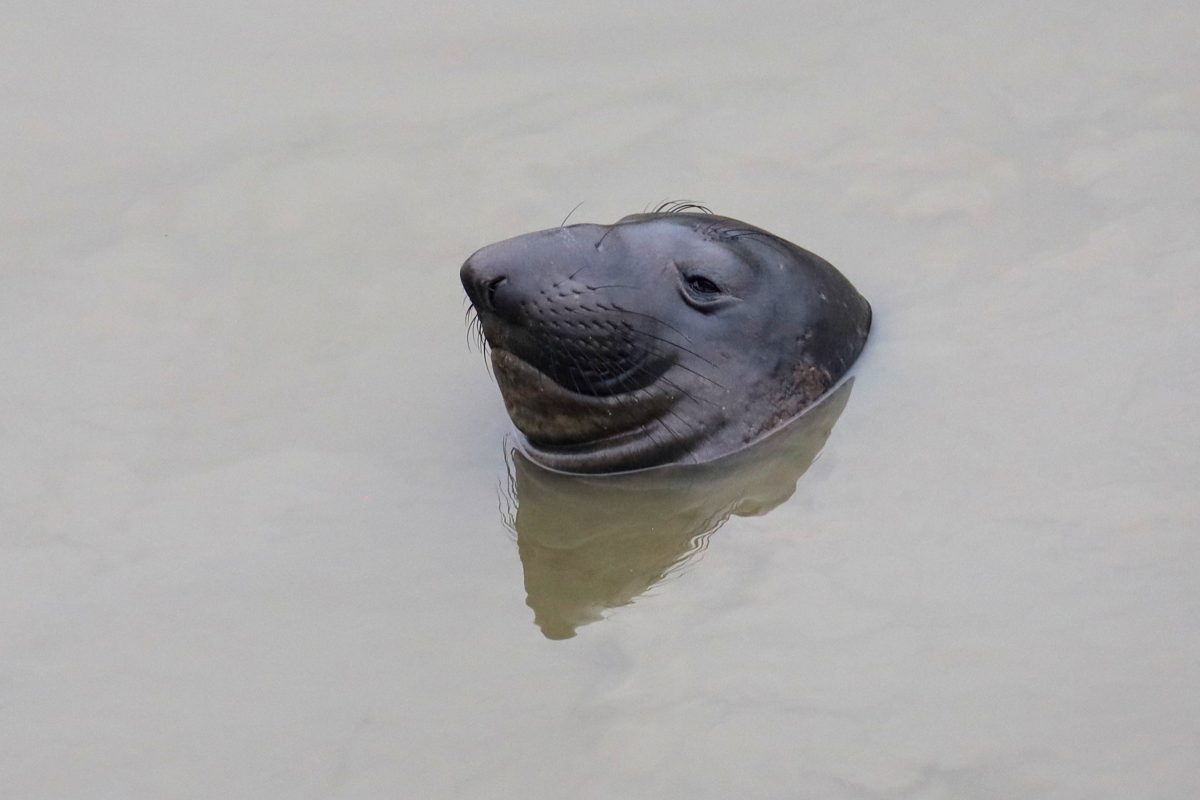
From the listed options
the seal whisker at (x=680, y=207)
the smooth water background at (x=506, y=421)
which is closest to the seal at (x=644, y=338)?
the smooth water background at (x=506, y=421)

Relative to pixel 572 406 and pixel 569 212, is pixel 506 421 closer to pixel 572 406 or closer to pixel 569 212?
pixel 572 406

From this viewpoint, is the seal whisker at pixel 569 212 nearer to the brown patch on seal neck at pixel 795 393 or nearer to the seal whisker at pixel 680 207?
the seal whisker at pixel 680 207

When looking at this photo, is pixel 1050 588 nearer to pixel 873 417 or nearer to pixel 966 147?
pixel 873 417

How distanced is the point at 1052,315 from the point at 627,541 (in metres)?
1.94

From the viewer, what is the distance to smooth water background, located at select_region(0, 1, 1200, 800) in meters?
4.61

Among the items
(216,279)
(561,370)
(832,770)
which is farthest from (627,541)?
(216,279)

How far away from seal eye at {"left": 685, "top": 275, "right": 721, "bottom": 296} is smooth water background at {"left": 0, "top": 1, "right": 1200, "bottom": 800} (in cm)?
69

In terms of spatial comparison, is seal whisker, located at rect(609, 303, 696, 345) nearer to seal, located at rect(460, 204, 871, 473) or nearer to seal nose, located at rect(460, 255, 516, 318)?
seal, located at rect(460, 204, 871, 473)

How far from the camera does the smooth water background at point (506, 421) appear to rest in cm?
461

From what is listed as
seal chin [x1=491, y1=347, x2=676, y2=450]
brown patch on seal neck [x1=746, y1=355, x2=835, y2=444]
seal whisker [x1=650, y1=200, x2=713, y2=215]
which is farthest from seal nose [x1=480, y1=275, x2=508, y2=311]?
brown patch on seal neck [x1=746, y1=355, x2=835, y2=444]

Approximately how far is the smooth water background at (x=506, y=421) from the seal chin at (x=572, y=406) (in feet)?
0.92

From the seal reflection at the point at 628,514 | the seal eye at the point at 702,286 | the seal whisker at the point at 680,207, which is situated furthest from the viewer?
the seal whisker at the point at 680,207

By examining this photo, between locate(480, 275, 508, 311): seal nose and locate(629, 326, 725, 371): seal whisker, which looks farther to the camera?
locate(629, 326, 725, 371): seal whisker

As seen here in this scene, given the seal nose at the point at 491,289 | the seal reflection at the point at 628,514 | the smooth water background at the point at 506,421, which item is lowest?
the seal reflection at the point at 628,514
